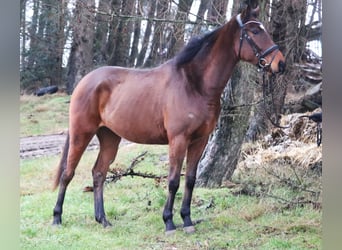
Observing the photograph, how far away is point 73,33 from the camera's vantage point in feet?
7.30

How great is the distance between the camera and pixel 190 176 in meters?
2.21

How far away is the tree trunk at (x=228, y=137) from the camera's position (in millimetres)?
2344

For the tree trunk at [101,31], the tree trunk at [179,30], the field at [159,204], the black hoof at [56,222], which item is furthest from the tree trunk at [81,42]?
the black hoof at [56,222]

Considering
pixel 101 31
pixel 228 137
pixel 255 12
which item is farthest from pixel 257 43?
pixel 101 31

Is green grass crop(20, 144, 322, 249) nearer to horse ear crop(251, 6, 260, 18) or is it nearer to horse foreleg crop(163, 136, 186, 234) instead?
horse foreleg crop(163, 136, 186, 234)

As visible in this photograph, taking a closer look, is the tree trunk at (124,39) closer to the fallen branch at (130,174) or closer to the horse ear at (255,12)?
the fallen branch at (130,174)

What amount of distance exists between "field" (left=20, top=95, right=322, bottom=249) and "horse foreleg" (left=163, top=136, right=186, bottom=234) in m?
0.05

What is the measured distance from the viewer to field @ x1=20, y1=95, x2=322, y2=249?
84.7 inches

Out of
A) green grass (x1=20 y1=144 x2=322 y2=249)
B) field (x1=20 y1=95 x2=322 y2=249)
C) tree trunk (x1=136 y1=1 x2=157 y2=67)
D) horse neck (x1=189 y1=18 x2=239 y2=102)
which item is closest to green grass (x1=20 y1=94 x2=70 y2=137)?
field (x1=20 y1=95 x2=322 y2=249)

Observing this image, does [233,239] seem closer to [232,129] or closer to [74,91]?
[232,129]

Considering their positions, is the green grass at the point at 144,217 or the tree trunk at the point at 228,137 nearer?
the green grass at the point at 144,217

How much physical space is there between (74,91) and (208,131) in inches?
27.1

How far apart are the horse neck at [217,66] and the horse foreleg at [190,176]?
0.79 feet
